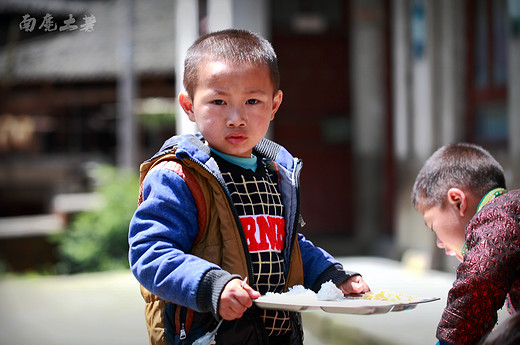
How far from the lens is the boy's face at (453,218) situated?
6.91 ft

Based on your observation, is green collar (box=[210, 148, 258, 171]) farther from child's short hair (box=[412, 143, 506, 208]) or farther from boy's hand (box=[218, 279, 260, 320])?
child's short hair (box=[412, 143, 506, 208])

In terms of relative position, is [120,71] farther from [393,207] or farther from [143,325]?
[143,325]

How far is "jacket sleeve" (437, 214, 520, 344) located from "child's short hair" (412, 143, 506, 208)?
0.34 meters

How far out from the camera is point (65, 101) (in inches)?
647

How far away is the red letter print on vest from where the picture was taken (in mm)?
1770

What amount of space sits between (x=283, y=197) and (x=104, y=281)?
16.9 ft

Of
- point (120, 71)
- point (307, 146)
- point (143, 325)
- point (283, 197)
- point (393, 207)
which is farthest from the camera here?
point (120, 71)

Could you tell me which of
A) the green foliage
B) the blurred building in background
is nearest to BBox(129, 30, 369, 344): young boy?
the blurred building in background

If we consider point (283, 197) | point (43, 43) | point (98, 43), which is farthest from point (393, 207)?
point (43, 43)

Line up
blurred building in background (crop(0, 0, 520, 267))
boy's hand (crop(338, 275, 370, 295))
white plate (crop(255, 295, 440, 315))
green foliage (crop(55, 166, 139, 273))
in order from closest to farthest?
white plate (crop(255, 295, 440, 315))
boy's hand (crop(338, 275, 370, 295))
blurred building in background (crop(0, 0, 520, 267))
green foliage (crop(55, 166, 139, 273))

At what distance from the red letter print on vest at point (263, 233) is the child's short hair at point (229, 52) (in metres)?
0.34

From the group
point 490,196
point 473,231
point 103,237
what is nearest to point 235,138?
point 473,231

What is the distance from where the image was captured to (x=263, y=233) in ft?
5.88

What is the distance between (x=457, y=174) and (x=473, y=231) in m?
0.32
